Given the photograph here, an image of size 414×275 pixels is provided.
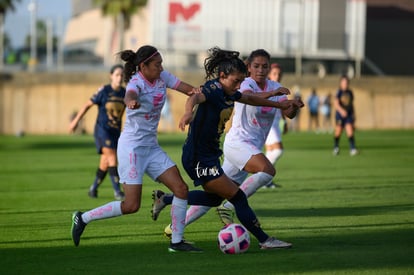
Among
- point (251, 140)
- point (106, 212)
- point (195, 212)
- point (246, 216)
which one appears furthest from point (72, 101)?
point (246, 216)

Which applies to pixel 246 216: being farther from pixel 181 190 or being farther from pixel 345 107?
pixel 345 107

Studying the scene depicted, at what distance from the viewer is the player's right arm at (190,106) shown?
9.08 meters

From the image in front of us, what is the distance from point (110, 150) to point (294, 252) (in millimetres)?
6952

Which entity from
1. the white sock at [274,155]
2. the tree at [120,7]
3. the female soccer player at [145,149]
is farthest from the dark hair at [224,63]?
the tree at [120,7]

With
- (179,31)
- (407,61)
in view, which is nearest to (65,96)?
(179,31)

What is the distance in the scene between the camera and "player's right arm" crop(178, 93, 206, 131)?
9078 millimetres

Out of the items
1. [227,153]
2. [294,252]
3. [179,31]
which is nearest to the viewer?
[294,252]

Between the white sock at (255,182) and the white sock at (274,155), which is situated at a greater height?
the white sock at (255,182)

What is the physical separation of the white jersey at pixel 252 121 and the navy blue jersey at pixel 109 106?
13.1 feet

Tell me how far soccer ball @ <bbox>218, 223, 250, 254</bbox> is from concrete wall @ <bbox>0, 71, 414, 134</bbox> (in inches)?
1439

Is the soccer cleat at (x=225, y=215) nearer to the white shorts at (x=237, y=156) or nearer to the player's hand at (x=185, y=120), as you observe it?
the white shorts at (x=237, y=156)

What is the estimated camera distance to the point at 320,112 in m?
47.3

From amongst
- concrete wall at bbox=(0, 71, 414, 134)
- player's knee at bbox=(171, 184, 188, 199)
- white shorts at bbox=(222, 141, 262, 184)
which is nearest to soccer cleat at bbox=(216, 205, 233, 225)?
white shorts at bbox=(222, 141, 262, 184)

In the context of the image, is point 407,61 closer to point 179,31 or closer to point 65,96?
point 179,31
